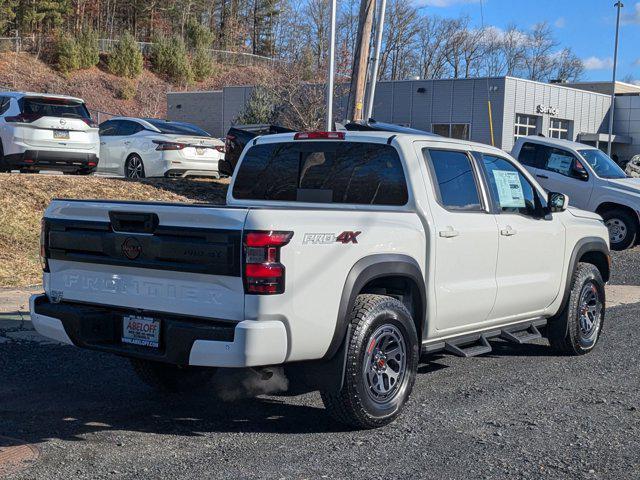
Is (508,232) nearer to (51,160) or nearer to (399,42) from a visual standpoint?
(51,160)

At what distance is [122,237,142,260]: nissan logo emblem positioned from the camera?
5.28 meters

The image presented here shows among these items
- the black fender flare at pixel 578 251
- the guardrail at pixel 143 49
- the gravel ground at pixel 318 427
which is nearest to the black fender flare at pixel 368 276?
the gravel ground at pixel 318 427

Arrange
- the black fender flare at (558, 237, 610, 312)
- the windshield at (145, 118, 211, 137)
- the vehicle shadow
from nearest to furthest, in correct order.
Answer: the vehicle shadow, the black fender flare at (558, 237, 610, 312), the windshield at (145, 118, 211, 137)

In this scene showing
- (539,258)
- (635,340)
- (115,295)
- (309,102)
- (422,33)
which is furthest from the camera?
(422,33)

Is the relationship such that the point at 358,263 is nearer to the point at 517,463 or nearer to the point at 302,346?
the point at 302,346

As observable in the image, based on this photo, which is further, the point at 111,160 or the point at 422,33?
the point at 422,33

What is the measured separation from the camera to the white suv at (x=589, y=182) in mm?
17047

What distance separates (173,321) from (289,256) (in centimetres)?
82

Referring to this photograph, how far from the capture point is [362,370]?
5.43 metres

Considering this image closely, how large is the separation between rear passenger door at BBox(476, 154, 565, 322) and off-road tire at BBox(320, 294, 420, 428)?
147 cm

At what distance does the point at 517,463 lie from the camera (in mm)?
5031

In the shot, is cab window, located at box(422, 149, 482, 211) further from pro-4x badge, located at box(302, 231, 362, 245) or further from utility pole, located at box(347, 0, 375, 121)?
utility pole, located at box(347, 0, 375, 121)

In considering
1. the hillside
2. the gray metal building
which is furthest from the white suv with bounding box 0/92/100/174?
the hillside

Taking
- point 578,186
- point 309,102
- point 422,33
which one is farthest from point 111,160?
point 422,33
